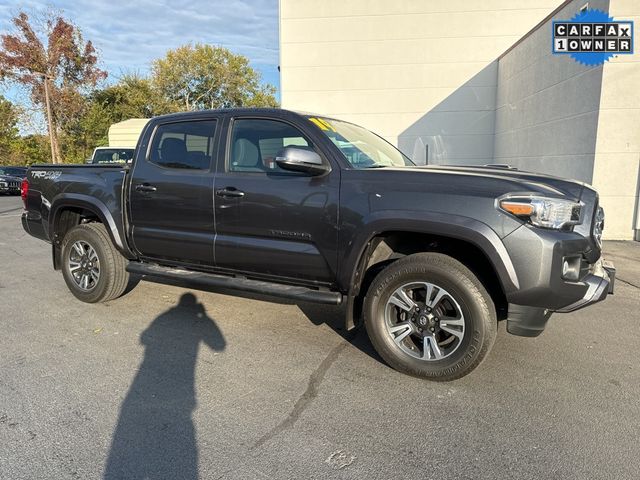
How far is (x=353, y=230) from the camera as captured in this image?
131 inches

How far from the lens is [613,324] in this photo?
14.6 ft

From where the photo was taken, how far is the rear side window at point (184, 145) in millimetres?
4141

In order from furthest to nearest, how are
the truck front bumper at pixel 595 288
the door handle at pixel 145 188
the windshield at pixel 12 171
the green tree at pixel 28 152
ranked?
the green tree at pixel 28 152 < the windshield at pixel 12 171 < the door handle at pixel 145 188 < the truck front bumper at pixel 595 288

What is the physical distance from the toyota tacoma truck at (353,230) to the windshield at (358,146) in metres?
0.02

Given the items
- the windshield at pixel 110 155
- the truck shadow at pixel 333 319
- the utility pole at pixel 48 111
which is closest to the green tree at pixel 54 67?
the utility pole at pixel 48 111

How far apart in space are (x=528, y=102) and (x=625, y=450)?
988 cm

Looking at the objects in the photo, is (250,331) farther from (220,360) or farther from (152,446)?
(152,446)

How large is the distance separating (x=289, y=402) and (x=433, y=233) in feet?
4.83

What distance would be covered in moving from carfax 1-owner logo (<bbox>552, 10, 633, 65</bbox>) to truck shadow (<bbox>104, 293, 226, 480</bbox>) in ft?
27.0

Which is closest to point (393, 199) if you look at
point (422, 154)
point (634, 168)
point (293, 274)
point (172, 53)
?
point (293, 274)

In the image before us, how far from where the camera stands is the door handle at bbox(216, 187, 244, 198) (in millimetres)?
3797

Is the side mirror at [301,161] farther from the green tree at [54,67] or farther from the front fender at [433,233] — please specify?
the green tree at [54,67]

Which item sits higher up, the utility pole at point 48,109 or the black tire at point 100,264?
the utility pole at point 48,109

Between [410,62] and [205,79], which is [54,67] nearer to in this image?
[205,79]
